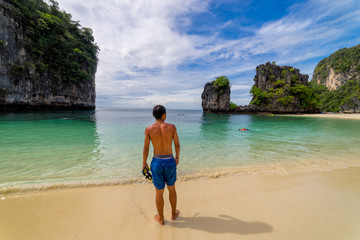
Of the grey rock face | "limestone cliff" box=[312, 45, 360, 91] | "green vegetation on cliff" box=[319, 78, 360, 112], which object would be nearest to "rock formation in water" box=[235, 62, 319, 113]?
the grey rock face

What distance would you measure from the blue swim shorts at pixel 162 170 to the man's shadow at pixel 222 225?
71 cm

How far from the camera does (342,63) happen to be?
76.8 metres

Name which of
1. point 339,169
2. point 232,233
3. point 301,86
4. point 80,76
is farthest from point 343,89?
point 80,76

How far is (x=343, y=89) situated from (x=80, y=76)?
373 feet

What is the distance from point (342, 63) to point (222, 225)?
11972 centimetres

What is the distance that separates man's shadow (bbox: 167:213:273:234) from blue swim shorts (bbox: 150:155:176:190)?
2.32 feet

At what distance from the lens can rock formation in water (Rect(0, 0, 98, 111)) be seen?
74.8 feet

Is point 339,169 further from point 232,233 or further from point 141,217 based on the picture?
point 141,217

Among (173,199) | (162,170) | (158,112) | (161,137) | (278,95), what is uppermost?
(278,95)

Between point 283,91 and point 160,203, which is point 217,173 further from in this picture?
point 283,91

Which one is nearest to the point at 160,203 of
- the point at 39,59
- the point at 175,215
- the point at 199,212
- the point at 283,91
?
the point at 175,215

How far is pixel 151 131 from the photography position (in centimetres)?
239

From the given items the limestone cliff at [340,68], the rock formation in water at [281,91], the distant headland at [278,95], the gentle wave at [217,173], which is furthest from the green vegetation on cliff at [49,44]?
the limestone cliff at [340,68]

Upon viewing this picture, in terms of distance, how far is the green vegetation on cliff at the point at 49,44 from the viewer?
24888 millimetres
